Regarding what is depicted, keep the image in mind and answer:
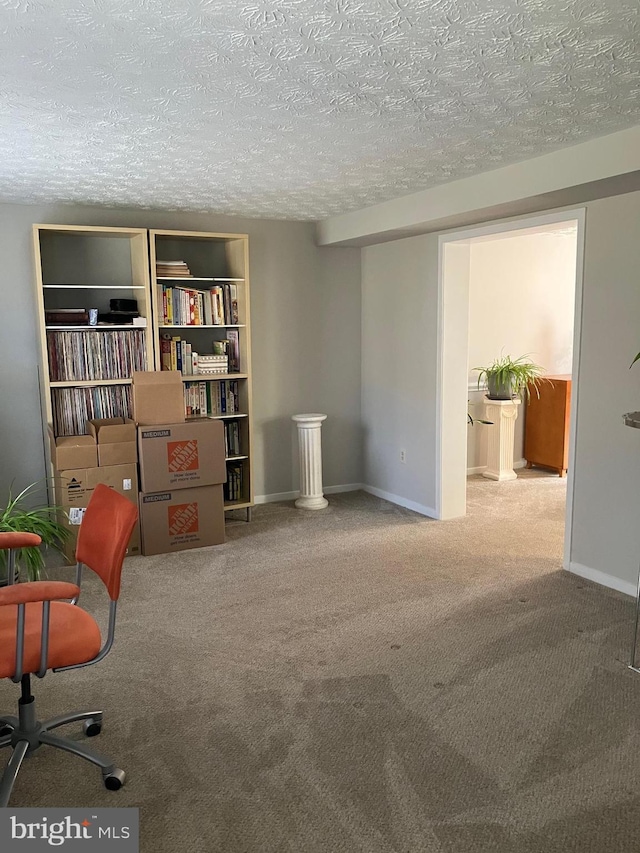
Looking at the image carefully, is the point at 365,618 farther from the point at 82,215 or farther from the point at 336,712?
the point at 82,215

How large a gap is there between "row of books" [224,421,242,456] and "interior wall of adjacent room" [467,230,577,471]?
8.01ft

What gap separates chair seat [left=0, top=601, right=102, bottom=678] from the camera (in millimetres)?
2098

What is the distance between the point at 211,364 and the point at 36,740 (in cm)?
316

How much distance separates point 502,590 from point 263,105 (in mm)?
2744

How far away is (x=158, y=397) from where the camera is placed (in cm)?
464

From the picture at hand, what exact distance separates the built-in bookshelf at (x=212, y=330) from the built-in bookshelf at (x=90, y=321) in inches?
6.0

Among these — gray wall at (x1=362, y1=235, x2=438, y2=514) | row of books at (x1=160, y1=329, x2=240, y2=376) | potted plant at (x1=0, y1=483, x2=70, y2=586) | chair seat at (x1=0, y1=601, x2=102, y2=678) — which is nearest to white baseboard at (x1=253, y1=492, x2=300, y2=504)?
gray wall at (x1=362, y1=235, x2=438, y2=514)

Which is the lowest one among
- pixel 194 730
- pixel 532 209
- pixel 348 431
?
pixel 194 730

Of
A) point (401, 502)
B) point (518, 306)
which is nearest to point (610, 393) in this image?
point (401, 502)

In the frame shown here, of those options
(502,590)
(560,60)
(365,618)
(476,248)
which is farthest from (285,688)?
(476,248)

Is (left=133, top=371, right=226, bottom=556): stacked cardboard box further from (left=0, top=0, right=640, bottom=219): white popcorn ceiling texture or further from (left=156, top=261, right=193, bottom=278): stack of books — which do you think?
(left=0, top=0, right=640, bottom=219): white popcorn ceiling texture

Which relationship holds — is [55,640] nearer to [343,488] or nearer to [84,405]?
[84,405]

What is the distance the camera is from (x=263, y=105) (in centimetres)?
264

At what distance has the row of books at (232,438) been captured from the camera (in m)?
5.36
